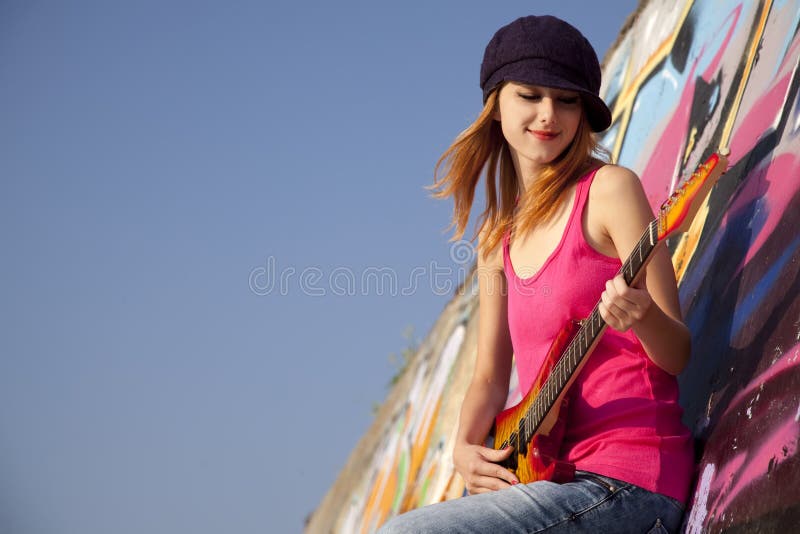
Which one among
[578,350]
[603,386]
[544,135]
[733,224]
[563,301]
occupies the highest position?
[544,135]

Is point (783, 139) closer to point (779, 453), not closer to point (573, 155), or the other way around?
point (573, 155)

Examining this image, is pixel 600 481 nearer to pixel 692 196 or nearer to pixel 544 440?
pixel 544 440

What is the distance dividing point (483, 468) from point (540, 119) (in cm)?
121

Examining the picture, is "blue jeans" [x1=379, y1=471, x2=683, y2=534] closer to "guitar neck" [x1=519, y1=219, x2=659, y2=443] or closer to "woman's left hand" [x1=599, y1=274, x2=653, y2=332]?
"guitar neck" [x1=519, y1=219, x2=659, y2=443]

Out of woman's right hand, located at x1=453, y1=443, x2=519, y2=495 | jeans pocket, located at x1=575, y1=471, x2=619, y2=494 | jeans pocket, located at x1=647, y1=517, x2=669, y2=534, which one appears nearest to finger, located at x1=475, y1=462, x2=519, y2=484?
woman's right hand, located at x1=453, y1=443, x2=519, y2=495

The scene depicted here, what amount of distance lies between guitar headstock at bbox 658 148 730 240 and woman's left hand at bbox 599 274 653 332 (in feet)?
0.55

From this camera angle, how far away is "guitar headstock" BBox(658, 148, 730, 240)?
239 cm

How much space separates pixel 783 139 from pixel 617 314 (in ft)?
→ 3.28

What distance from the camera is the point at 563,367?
2842 mm

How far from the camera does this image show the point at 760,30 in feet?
12.8

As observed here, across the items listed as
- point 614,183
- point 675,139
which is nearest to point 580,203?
point 614,183

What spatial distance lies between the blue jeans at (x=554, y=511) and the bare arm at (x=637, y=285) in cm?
41

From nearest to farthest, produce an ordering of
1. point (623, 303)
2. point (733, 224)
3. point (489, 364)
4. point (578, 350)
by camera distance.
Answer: point (623, 303) → point (578, 350) → point (733, 224) → point (489, 364)

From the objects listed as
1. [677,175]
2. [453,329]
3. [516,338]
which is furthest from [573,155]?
[453,329]
